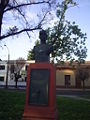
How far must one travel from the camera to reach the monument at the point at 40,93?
931 cm

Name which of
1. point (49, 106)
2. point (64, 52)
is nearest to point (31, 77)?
point (49, 106)

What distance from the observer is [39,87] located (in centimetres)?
946

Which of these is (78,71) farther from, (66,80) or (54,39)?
(54,39)

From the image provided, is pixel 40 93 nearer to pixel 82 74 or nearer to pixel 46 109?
pixel 46 109

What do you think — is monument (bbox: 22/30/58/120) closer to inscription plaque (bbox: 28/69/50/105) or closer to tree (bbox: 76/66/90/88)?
inscription plaque (bbox: 28/69/50/105)

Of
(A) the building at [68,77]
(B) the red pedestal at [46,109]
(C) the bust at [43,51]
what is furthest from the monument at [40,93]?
(A) the building at [68,77]

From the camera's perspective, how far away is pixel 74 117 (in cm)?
1322

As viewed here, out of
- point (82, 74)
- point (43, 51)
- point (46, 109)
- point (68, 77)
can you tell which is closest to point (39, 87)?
point (46, 109)

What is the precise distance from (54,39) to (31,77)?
17.2m

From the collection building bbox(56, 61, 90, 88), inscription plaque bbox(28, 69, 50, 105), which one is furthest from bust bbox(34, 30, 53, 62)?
building bbox(56, 61, 90, 88)

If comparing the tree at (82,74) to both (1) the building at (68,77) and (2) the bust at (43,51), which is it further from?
(2) the bust at (43,51)

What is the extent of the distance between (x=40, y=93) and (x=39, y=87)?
197 mm

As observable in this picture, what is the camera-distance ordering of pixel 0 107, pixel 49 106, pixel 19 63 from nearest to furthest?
pixel 49 106, pixel 0 107, pixel 19 63

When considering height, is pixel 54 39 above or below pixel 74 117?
above
